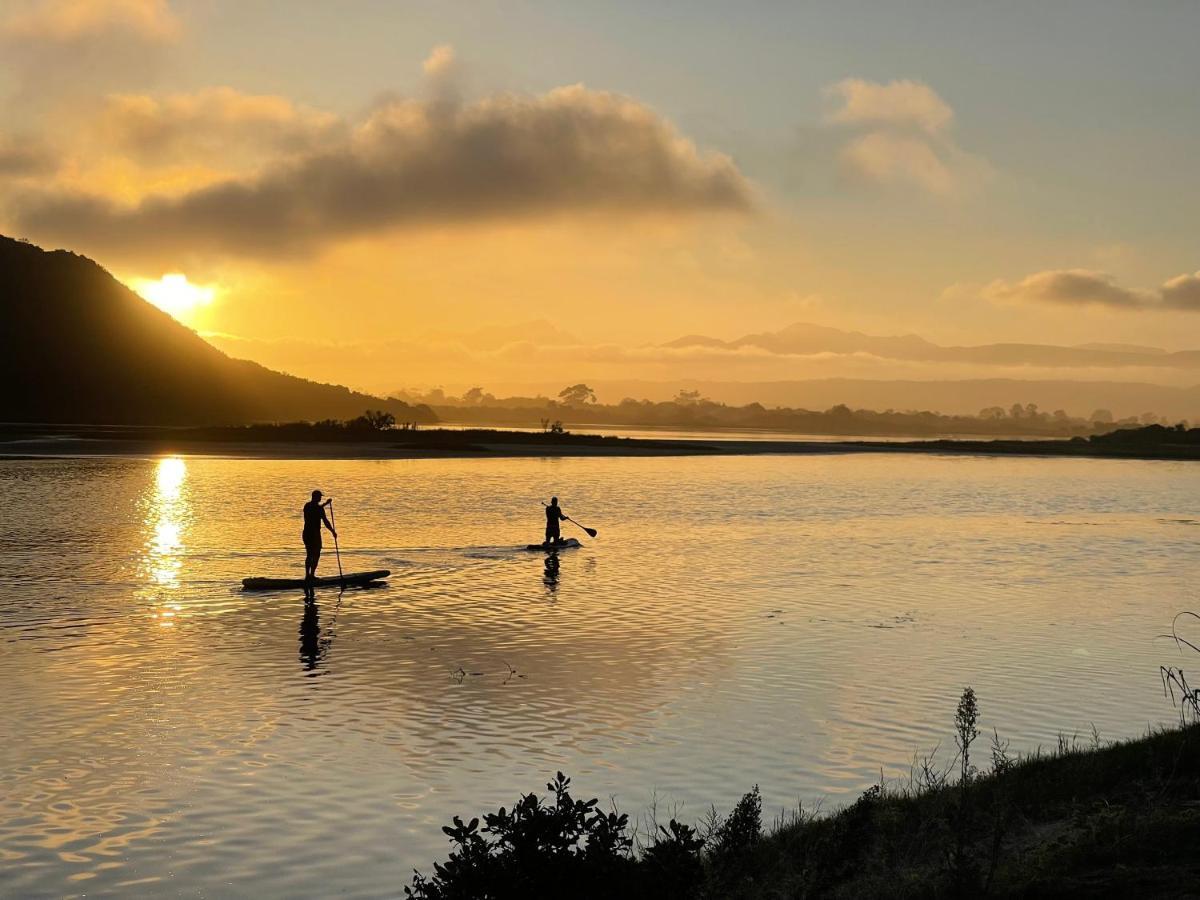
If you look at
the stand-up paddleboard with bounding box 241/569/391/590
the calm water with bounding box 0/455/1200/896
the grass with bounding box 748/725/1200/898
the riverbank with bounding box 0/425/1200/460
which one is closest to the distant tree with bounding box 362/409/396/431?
the riverbank with bounding box 0/425/1200/460

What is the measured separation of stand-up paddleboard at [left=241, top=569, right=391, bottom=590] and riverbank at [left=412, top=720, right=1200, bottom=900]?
772 inches

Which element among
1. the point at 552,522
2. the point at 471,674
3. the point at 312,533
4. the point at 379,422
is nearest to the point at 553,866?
the point at 471,674

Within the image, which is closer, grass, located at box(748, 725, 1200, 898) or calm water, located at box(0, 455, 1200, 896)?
grass, located at box(748, 725, 1200, 898)

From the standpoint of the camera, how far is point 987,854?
11047mm

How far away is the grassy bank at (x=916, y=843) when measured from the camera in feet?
27.9

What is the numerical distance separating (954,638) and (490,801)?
15.3m

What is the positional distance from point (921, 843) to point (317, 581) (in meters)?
23.2

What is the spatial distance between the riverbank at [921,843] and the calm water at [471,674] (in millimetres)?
1921

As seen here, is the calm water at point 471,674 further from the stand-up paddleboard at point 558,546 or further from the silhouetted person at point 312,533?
the silhouetted person at point 312,533

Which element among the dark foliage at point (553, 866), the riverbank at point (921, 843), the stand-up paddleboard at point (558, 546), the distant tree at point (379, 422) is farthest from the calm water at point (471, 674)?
the distant tree at point (379, 422)

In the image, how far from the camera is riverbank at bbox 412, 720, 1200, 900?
27.9ft

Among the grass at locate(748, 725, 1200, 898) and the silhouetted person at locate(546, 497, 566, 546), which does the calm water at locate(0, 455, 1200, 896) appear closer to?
the silhouetted person at locate(546, 497, 566, 546)

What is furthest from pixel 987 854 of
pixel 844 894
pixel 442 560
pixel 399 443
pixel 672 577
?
pixel 399 443

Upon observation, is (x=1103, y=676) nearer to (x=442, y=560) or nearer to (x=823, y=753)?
(x=823, y=753)
